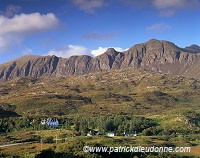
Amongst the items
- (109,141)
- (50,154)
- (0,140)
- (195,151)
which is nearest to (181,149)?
(195,151)

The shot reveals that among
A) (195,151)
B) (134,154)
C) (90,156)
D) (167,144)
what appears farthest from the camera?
(167,144)

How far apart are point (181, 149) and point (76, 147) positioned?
58.6 metres

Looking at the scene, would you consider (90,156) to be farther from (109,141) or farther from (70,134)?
(70,134)

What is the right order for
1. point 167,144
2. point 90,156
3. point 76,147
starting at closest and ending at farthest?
point 90,156, point 76,147, point 167,144

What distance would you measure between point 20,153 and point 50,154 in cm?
3084

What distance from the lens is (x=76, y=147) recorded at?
11519 cm

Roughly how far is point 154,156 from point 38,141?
73365mm

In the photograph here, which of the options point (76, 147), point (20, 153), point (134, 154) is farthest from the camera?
point (20, 153)

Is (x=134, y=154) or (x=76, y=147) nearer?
(x=76, y=147)

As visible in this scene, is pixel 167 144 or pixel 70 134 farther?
pixel 70 134

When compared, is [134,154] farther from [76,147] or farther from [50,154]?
[50,154]

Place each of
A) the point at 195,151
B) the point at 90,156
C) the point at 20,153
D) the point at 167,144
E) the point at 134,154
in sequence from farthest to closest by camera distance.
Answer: the point at 167,144
the point at 195,151
the point at 20,153
the point at 134,154
the point at 90,156

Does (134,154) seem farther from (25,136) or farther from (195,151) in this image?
(25,136)

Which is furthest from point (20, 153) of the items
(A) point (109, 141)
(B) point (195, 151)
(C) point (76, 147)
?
(B) point (195, 151)
